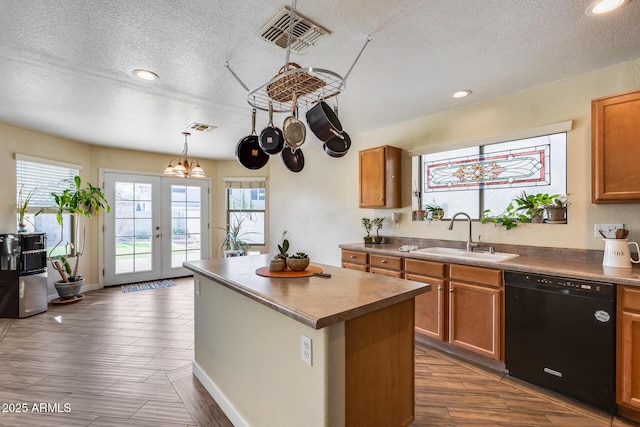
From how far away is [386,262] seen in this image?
10.8ft

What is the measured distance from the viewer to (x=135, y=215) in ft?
18.4

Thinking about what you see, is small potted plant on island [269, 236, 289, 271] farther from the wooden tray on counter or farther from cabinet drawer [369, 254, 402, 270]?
cabinet drawer [369, 254, 402, 270]

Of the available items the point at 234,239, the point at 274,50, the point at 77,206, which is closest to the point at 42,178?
the point at 77,206

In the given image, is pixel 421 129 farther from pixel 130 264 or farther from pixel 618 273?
pixel 130 264

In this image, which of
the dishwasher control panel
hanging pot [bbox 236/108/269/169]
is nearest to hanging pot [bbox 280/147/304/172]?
hanging pot [bbox 236/108/269/169]

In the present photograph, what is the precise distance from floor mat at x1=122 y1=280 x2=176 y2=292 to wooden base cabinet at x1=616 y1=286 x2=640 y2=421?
229 inches

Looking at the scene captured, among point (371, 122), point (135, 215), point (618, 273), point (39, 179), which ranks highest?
point (371, 122)

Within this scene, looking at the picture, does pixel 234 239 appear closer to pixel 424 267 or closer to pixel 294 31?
pixel 424 267

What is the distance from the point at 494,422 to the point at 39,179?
5960 mm

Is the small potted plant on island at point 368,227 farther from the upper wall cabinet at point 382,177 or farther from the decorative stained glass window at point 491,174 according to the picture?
the decorative stained glass window at point 491,174

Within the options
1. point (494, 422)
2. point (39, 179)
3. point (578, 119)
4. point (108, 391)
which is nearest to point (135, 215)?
point (39, 179)

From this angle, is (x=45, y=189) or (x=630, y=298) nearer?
(x=630, y=298)

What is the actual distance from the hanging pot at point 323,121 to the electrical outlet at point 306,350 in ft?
3.53

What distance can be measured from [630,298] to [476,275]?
925 millimetres
